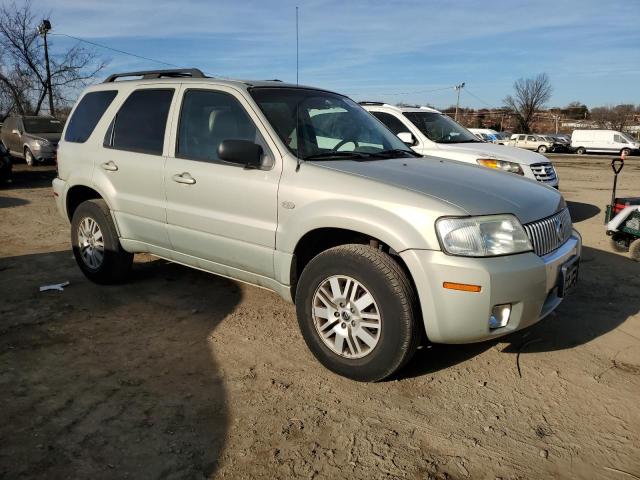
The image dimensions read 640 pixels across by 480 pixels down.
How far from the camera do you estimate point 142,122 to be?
4.51 m

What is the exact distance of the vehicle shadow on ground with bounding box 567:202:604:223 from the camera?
9062mm

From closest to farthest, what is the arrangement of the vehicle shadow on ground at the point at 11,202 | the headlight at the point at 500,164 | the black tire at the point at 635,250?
the black tire at the point at 635,250 < the headlight at the point at 500,164 < the vehicle shadow on ground at the point at 11,202

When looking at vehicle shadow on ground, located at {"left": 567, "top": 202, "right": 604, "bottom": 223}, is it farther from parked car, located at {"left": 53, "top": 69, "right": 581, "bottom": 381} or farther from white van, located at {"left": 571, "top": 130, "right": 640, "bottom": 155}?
white van, located at {"left": 571, "top": 130, "right": 640, "bottom": 155}

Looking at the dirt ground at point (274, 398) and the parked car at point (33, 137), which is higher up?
the parked car at point (33, 137)

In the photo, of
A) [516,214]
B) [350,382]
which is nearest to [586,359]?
[516,214]

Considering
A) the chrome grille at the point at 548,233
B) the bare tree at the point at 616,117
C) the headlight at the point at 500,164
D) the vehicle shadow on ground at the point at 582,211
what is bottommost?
the vehicle shadow on ground at the point at 582,211

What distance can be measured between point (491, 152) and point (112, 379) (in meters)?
6.89

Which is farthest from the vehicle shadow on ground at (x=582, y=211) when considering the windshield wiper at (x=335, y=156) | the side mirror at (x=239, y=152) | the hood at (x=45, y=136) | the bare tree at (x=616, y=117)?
the bare tree at (x=616, y=117)

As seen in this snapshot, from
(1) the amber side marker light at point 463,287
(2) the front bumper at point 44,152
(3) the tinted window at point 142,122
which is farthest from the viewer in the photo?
(2) the front bumper at point 44,152

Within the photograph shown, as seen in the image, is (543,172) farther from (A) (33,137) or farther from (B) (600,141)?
(B) (600,141)

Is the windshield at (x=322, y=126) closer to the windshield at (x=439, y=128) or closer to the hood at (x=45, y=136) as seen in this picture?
the windshield at (x=439, y=128)

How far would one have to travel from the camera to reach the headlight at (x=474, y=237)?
2881 millimetres

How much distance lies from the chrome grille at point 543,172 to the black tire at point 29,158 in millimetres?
14362

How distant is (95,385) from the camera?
3.20 meters
